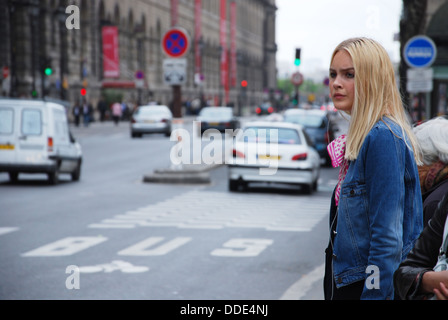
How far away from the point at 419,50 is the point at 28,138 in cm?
856

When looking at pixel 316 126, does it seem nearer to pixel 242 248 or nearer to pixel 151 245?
pixel 242 248

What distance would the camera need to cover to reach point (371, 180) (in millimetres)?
3186

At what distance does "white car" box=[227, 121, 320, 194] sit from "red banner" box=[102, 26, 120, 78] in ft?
135

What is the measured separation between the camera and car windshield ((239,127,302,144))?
17.9 m

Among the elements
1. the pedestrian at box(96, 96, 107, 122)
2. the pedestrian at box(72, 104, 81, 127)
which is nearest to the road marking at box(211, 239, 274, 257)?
the pedestrian at box(72, 104, 81, 127)

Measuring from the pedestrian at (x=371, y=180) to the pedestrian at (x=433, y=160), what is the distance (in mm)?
458

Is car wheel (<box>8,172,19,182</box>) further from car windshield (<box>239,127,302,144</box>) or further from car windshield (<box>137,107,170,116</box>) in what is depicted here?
car windshield (<box>137,107,170,116</box>)

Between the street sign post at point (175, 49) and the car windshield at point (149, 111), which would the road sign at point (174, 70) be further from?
the car windshield at point (149, 111)

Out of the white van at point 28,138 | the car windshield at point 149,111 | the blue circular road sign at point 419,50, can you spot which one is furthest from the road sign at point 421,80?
the car windshield at point 149,111

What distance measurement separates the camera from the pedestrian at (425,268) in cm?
276

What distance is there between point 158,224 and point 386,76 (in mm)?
9592

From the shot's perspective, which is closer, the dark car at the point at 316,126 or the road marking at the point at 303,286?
the road marking at the point at 303,286

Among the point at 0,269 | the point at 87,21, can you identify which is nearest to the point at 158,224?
the point at 0,269

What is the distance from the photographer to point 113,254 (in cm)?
981
